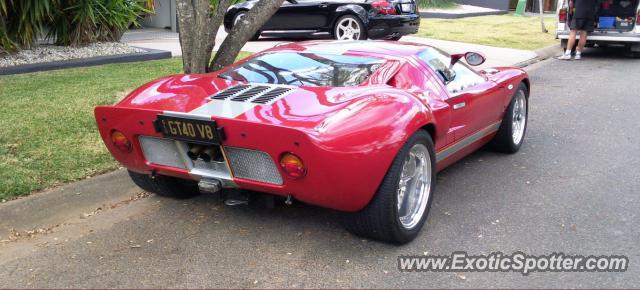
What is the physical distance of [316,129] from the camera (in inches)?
128

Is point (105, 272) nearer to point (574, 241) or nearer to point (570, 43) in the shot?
point (574, 241)

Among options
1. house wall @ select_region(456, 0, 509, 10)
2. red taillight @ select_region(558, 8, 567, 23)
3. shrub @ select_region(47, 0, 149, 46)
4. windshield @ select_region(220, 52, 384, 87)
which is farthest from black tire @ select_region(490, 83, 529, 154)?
house wall @ select_region(456, 0, 509, 10)

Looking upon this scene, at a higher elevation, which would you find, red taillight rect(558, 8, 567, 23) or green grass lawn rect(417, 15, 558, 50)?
→ red taillight rect(558, 8, 567, 23)

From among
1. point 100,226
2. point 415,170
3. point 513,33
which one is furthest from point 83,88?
point 513,33

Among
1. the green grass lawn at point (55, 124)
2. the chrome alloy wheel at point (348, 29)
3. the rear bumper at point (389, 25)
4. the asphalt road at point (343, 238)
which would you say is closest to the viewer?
the asphalt road at point (343, 238)

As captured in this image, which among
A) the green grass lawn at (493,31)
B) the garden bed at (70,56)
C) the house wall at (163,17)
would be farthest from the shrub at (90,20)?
the green grass lawn at (493,31)

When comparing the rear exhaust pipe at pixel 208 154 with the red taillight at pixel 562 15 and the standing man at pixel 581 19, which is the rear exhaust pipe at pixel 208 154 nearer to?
the standing man at pixel 581 19

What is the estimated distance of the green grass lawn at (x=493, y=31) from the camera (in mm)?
15023

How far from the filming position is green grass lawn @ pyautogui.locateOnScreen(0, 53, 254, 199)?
4922 millimetres

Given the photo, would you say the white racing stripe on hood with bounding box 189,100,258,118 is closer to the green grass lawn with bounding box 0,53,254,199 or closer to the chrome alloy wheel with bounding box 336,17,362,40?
the green grass lawn with bounding box 0,53,254,199

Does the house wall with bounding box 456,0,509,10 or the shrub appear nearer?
the shrub

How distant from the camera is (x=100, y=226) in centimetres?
414

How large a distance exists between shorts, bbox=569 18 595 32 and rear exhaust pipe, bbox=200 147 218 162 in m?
10.9

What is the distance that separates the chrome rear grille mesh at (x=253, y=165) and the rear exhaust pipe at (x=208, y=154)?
132 millimetres
